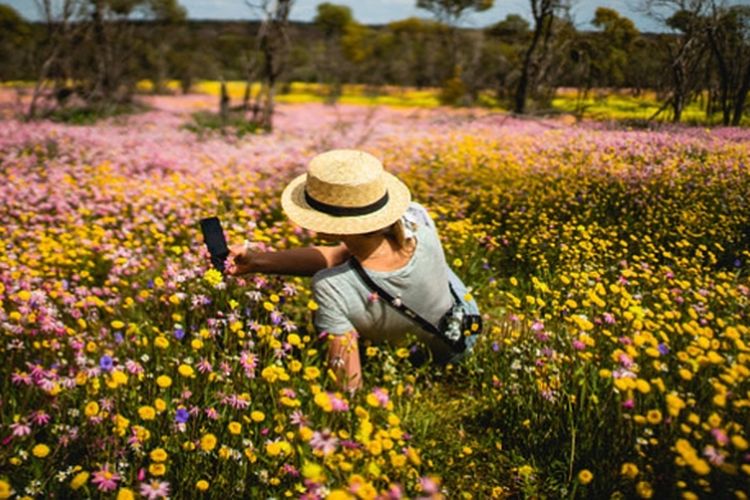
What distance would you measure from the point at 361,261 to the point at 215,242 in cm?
85

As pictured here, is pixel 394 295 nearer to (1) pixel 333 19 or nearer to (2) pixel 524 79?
(2) pixel 524 79

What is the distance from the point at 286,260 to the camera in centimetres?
281

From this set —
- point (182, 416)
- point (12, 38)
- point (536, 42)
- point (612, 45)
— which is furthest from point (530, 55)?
point (12, 38)

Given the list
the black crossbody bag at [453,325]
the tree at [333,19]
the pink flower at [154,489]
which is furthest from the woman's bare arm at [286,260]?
the tree at [333,19]

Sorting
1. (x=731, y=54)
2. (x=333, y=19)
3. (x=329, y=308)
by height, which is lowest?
(x=329, y=308)

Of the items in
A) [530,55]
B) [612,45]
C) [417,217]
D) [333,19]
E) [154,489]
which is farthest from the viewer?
[333,19]

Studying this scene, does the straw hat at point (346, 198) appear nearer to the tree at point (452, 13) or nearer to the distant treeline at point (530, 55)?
the distant treeline at point (530, 55)

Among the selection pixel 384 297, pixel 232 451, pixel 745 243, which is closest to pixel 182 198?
pixel 384 297

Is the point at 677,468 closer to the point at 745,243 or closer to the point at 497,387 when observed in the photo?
the point at 497,387

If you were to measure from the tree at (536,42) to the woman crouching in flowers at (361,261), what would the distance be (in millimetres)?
14001

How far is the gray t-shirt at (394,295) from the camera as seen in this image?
7.97 feet

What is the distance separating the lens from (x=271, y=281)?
3.29m

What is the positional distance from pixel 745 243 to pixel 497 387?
358cm

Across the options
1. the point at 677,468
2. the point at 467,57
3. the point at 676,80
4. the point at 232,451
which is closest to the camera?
the point at 677,468
